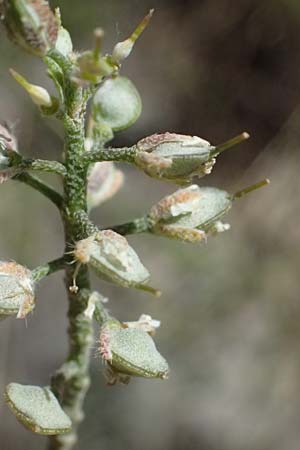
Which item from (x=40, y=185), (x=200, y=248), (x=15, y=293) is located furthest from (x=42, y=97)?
(x=200, y=248)

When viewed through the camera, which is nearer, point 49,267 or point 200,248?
point 49,267

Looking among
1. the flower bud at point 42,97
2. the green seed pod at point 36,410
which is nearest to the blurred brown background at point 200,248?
the green seed pod at point 36,410

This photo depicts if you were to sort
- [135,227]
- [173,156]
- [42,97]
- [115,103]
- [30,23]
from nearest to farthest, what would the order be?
[30,23]
[42,97]
[173,156]
[135,227]
[115,103]

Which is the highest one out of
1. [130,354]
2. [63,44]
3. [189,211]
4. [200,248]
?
[63,44]

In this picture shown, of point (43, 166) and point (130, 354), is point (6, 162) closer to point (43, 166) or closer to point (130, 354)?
point (43, 166)

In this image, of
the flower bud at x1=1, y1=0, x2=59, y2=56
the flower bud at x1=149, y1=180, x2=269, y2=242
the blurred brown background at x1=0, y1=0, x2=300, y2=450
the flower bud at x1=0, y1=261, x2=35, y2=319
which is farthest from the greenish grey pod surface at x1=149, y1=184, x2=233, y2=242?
the blurred brown background at x1=0, y1=0, x2=300, y2=450

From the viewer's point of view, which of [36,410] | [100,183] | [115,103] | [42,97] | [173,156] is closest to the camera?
[42,97]

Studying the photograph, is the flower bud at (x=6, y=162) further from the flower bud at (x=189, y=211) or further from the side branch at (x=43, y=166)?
the flower bud at (x=189, y=211)
